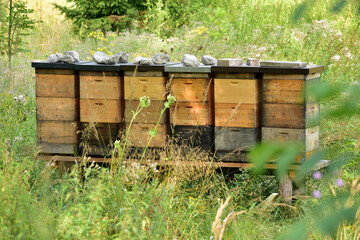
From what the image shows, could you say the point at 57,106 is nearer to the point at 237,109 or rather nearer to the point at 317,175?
the point at 237,109

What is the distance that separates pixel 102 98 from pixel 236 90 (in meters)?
1.08

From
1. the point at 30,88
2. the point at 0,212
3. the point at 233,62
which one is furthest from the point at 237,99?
the point at 30,88

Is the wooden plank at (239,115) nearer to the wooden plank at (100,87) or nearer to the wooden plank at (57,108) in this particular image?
the wooden plank at (100,87)

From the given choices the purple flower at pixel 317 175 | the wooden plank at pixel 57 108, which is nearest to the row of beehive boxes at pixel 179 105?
the wooden plank at pixel 57 108

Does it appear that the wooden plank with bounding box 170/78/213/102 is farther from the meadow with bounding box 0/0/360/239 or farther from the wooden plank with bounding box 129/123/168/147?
the meadow with bounding box 0/0/360/239

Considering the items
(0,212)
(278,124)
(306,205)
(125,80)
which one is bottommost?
(306,205)

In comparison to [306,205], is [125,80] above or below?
above

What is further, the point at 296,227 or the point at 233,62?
the point at 233,62

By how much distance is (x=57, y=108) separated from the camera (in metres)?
4.41

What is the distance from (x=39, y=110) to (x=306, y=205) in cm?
228

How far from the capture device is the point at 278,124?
3990 mm

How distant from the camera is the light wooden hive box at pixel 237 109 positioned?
13.2ft

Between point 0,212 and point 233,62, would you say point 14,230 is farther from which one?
point 233,62

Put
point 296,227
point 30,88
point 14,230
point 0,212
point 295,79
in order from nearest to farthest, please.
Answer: point 296,227 → point 14,230 → point 0,212 → point 295,79 → point 30,88
